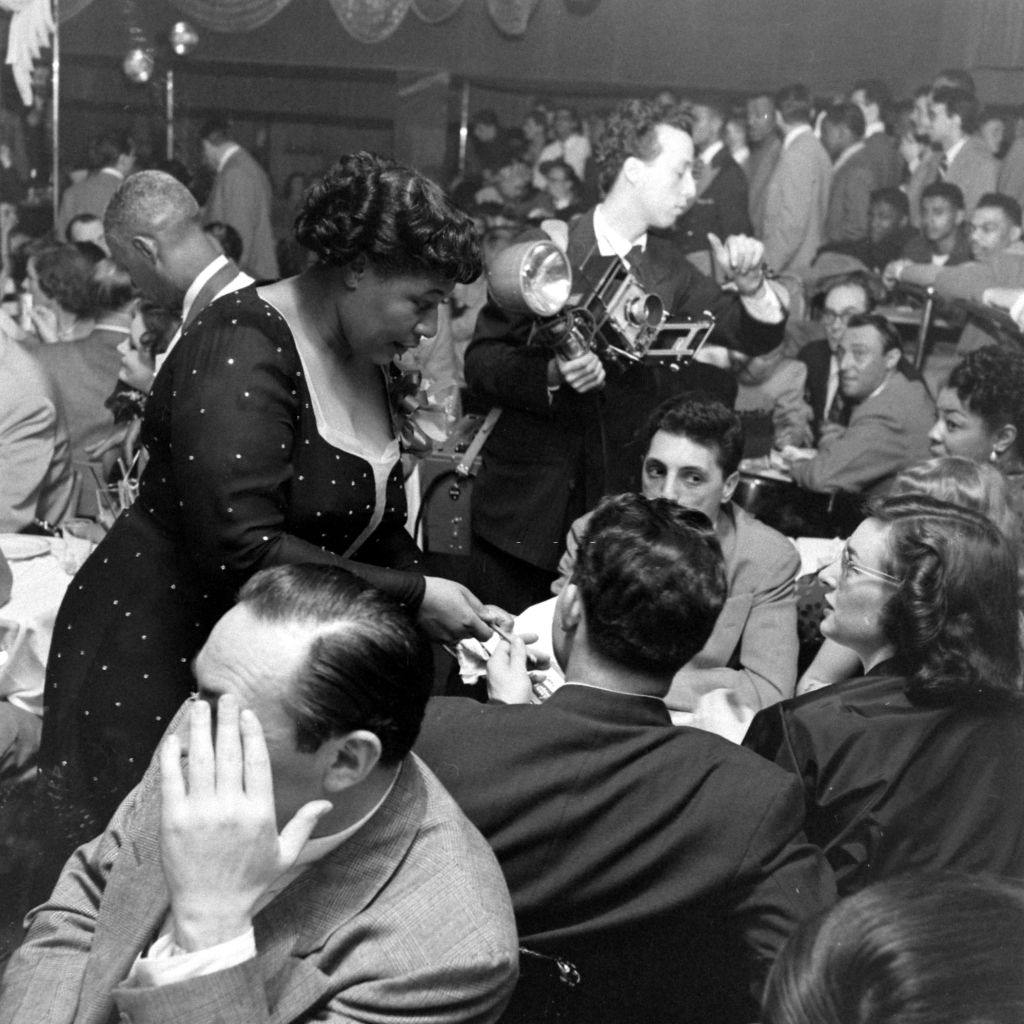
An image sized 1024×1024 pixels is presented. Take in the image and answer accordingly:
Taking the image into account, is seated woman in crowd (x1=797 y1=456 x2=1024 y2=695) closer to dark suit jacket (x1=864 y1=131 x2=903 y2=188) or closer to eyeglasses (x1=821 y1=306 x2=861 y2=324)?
eyeglasses (x1=821 y1=306 x2=861 y2=324)

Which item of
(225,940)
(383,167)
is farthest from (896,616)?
(225,940)

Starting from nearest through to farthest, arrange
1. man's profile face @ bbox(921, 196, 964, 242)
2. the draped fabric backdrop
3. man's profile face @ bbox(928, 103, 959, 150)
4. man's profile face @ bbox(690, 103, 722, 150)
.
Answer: the draped fabric backdrop → man's profile face @ bbox(928, 103, 959, 150) → man's profile face @ bbox(690, 103, 722, 150) → man's profile face @ bbox(921, 196, 964, 242)

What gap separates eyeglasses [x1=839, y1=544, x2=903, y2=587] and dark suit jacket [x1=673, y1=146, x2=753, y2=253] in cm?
297

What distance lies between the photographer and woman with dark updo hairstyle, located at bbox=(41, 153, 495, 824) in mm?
1582

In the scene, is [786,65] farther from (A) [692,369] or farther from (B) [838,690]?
(B) [838,690]

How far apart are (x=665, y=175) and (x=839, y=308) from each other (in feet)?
5.94

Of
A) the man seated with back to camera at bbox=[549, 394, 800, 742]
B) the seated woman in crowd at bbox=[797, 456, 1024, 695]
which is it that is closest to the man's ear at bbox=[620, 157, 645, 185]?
the man seated with back to camera at bbox=[549, 394, 800, 742]

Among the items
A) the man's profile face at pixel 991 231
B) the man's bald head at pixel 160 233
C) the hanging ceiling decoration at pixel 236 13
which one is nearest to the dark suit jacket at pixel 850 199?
the man's profile face at pixel 991 231

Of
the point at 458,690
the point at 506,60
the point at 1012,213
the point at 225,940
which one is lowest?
the point at 458,690

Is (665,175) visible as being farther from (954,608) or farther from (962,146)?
(962,146)

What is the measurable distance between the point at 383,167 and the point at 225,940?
95 centimetres

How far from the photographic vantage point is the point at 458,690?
247 centimetres

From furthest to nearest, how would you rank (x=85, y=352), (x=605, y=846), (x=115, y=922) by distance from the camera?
(x=85, y=352)
(x=605, y=846)
(x=115, y=922)

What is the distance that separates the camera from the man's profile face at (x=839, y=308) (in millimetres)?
4273
